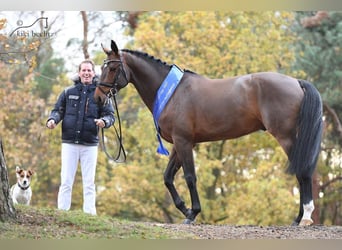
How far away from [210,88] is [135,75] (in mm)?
892

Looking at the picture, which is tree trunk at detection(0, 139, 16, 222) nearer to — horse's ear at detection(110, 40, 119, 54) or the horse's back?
horse's ear at detection(110, 40, 119, 54)

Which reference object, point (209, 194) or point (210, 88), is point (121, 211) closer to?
point (209, 194)

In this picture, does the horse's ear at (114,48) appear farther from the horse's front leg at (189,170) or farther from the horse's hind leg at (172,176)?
the horse's hind leg at (172,176)

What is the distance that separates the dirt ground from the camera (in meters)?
5.74

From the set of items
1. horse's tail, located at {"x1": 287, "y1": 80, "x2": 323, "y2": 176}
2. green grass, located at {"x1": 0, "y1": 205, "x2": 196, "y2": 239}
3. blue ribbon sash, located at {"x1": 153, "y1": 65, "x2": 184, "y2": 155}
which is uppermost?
blue ribbon sash, located at {"x1": 153, "y1": 65, "x2": 184, "y2": 155}

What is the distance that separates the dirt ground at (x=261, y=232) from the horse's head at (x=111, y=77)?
63.3 inches

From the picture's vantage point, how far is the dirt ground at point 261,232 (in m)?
5.74

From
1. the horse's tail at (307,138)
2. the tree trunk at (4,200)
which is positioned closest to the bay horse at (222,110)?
the horse's tail at (307,138)

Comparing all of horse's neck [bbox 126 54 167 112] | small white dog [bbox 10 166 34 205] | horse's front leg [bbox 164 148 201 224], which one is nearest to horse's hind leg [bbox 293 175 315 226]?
horse's front leg [bbox 164 148 201 224]

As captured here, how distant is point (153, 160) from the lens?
1548 cm

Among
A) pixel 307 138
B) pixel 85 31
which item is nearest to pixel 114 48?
pixel 307 138

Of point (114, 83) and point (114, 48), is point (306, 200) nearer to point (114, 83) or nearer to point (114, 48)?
point (114, 83)

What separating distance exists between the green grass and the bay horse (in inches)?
38.8

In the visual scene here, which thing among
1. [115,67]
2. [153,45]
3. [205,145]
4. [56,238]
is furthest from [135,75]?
[205,145]
